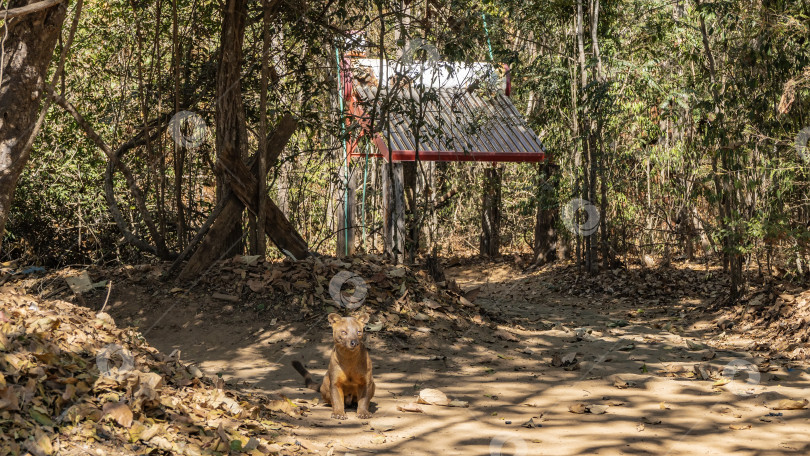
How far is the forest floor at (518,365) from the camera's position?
16.7 feet

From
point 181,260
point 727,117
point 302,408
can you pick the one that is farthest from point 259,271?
point 727,117

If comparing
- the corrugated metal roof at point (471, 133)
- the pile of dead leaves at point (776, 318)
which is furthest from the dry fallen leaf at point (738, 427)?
the corrugated metal roof at point (471, 133)

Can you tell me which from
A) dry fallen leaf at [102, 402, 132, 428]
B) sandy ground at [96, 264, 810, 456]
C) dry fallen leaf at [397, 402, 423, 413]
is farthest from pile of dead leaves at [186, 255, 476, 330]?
dry fallen leaf at [102, 402, 132, 428]

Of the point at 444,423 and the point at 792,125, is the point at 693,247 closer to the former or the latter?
the point at 792,125

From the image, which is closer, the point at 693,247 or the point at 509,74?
the point at 509,74

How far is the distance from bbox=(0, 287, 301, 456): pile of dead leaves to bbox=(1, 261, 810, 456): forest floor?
0.50 m

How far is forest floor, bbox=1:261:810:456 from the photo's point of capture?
16.7 feet

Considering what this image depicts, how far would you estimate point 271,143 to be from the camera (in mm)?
Result: 9820

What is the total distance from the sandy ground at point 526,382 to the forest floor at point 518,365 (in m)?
0.02

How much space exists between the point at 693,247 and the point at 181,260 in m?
12.2

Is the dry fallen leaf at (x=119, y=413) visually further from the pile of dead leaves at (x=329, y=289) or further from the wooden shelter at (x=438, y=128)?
the wooden shelter at (x=438, y=128)

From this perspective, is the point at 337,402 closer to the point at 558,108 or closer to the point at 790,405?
the point at 790,405

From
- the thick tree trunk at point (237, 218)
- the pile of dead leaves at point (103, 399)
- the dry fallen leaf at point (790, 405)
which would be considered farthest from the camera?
the thick tree trunk at point (237, 218)

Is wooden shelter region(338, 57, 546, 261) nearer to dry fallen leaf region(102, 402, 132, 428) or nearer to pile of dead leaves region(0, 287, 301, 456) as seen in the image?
pile of dead leaves region(0, 287, 301, 456)
